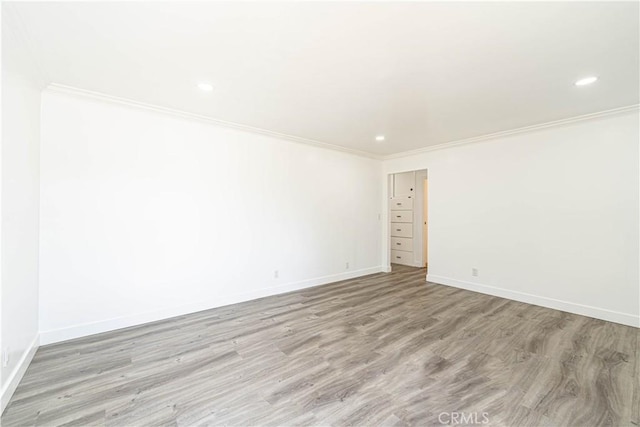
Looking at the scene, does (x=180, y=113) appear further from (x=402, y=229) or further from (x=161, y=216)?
→ (x=402, y=229)

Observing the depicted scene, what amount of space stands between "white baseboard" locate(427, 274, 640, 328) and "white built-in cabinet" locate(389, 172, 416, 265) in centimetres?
179

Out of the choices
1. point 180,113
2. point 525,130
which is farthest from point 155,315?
point 525,130

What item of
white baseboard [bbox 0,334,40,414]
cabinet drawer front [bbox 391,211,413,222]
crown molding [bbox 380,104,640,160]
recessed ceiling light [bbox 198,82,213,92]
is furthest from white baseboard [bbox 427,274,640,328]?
white baseboard [bbox 0,334,40,414]

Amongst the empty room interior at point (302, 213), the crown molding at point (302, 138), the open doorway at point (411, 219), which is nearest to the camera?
the empty room interior at point (302, 213)

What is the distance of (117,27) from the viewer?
180 cm

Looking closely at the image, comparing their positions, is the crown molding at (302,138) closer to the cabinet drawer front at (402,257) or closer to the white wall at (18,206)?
the white wall at (18,206)

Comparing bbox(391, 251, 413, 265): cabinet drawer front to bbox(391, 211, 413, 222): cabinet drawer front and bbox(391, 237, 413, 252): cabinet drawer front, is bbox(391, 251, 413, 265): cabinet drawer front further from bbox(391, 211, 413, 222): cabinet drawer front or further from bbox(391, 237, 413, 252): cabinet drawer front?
bbox(391, 211, 413, 222): cabinet drawer front

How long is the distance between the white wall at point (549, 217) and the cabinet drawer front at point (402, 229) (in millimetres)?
1602

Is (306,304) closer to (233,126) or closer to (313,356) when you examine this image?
(313,356)

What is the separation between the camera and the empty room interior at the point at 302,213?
5.83 feet

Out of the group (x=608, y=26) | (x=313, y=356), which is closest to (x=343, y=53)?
(x=608, y=26)

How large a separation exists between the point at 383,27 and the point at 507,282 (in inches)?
162

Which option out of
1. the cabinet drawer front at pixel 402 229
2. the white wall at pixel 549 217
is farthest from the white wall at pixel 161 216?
the cabinet drawer front at pixel 402 229

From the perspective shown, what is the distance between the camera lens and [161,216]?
3217mm
